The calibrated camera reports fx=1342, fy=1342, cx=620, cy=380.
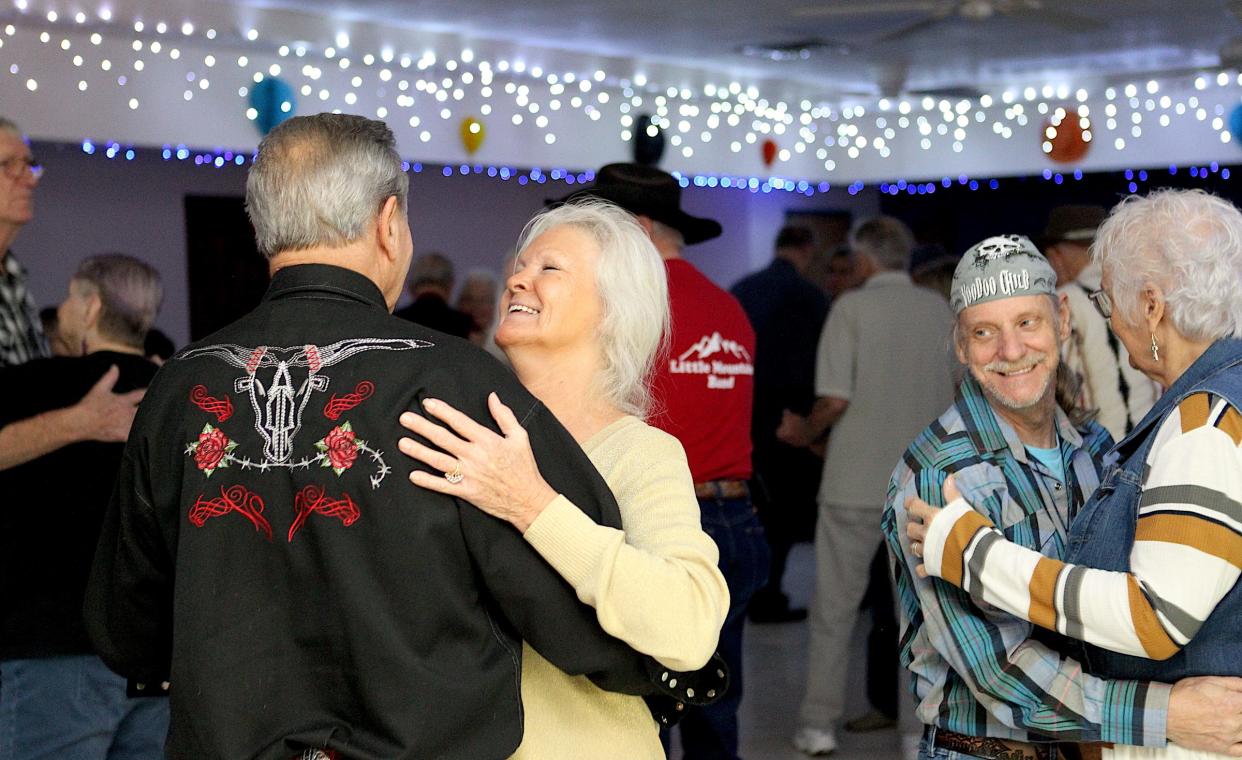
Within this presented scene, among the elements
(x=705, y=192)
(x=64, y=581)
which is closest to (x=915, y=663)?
(x=64, y=581)

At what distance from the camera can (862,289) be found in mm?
4953

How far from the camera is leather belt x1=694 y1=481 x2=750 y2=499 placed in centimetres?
368

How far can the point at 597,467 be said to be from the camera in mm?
1957

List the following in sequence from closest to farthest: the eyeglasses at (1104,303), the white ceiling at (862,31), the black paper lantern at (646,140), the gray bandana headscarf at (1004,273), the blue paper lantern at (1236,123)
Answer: the eyeglasses at (1104,303) < the gray bandana headscarf at (1004,273) < the white ceiling at (862,31) < the black paper lantern at (646,140) < the blue paper lantern at (1236,123)

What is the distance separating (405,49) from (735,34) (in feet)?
6.41

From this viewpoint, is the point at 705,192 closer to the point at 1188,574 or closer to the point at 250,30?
the point at 250,30

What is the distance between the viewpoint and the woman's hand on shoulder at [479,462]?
1639 millimetres

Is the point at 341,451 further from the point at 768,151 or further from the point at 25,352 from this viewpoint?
the point at 768,151

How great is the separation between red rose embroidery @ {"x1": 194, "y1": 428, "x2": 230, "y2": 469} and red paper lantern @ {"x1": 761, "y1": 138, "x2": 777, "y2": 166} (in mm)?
8614

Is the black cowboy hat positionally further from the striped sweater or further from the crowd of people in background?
the striped sweater

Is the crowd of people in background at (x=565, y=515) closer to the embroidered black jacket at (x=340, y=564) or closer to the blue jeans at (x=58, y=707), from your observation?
the embroidered black jacket at (x=340, y=564)

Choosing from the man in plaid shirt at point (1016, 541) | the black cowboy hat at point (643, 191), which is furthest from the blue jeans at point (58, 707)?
the man in plaid shirt at point (1016, 541)

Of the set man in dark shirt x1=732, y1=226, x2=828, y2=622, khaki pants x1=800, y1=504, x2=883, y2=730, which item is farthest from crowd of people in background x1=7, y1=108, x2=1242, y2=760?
man in dark shirt x1=732, y1=226, x2=828, y2=622

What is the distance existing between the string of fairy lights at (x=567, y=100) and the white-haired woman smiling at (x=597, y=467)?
4.88 meters
